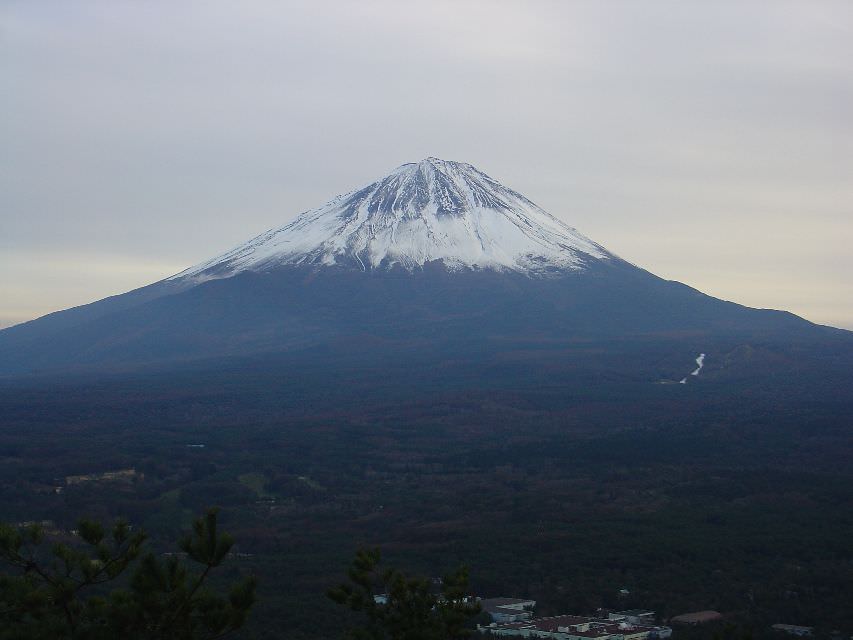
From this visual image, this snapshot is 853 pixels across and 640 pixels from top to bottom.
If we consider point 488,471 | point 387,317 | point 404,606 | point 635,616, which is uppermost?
point 387,317

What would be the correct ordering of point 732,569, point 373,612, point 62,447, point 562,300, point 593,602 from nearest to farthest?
point 373,612, point 593,602, point 732,569, point 62,447, point 562,300

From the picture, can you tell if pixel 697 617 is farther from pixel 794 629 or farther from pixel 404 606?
pixel 404 606

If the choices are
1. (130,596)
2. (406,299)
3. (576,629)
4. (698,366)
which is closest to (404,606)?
(130,596)

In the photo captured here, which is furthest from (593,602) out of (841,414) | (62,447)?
(841,414)

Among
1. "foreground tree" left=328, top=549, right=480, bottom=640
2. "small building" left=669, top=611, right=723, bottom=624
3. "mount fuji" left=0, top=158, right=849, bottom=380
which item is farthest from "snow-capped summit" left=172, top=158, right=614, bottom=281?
"foreground tree" left=328, top=549, right=480, bottom=640

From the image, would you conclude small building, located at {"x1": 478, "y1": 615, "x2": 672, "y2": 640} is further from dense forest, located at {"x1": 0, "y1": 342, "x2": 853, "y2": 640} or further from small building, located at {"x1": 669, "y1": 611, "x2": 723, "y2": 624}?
dense forest, located at {"x1": 0, "y1": 342, "x2": 853, "y2": 640}

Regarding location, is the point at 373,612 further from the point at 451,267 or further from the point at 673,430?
the point at 451,267
